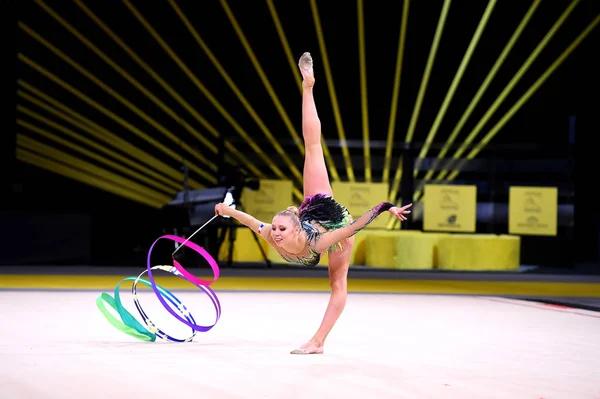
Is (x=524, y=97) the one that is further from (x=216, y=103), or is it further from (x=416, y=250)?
(x=216, y=103)

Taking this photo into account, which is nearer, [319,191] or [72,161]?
[319,191]

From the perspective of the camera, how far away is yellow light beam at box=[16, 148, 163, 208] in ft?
49.5

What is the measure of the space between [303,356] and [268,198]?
10.4 m

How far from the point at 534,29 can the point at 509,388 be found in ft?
49.2

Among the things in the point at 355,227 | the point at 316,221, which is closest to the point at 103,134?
the point at 316,221

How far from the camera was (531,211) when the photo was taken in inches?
643

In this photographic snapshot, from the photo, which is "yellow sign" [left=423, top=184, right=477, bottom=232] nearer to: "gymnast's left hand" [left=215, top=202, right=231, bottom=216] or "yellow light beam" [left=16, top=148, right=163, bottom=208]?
"yellow light beam" [left=16, top=148, right=163, bottom=208]

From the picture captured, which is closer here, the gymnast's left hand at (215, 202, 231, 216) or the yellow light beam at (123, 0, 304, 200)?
the gymnast's left hand at (215, 202, 231, 216)

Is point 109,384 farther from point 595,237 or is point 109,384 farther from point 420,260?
point 595,237

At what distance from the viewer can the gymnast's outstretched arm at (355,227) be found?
5.36m

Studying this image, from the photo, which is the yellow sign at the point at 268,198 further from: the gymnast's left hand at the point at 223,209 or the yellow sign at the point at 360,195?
the gymnast's left hand at the point at 223,209

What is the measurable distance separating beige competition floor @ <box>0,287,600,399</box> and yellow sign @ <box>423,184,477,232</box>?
6.92m

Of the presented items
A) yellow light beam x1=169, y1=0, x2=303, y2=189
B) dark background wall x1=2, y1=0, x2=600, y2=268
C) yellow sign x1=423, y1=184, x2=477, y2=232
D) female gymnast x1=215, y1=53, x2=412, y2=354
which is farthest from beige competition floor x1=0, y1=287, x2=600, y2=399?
yellow light beam x1=169, y1=0, x2=303, y2=189

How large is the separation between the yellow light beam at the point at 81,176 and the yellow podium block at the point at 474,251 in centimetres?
607
